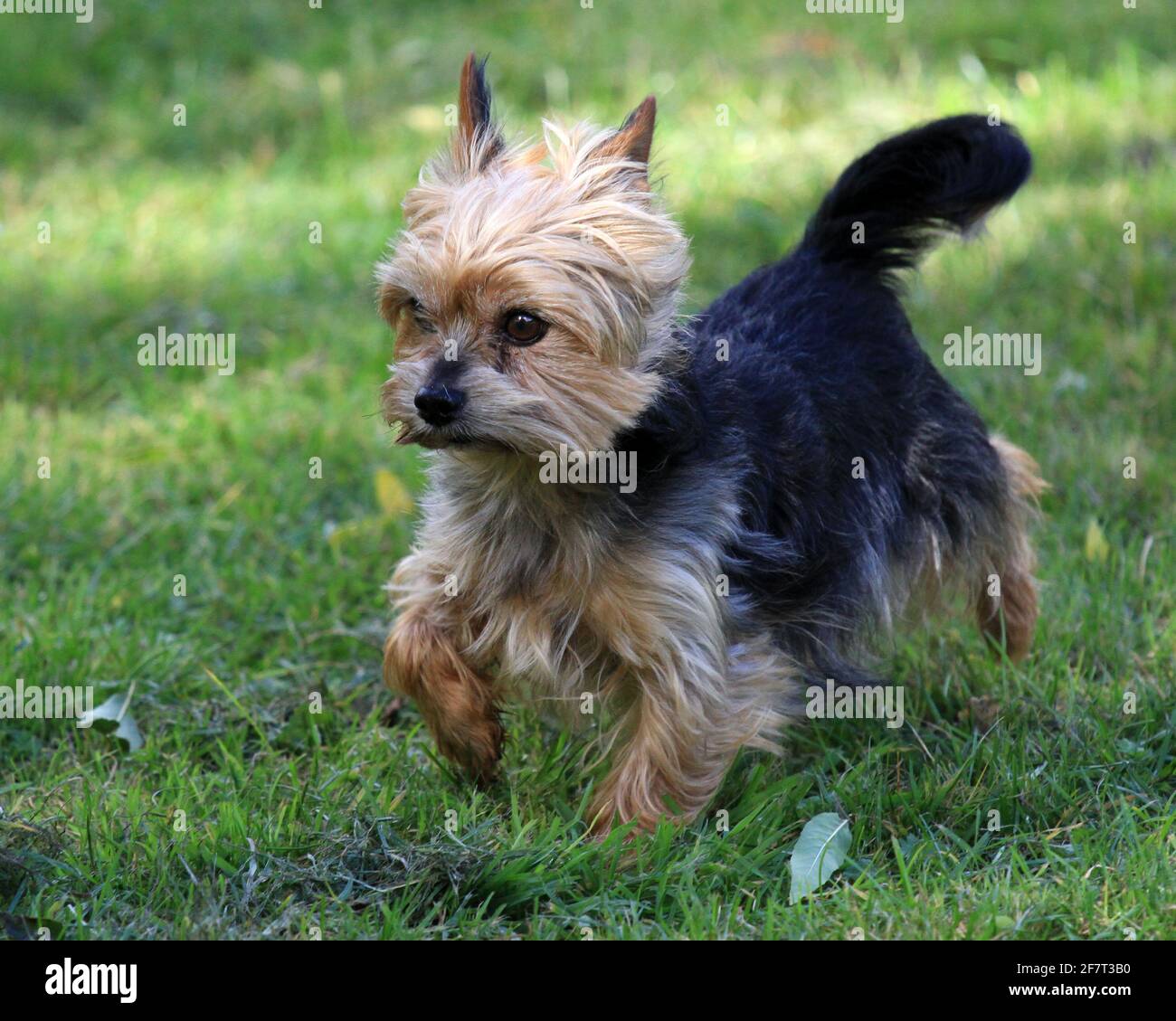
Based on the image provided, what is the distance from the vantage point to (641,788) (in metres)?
3.68

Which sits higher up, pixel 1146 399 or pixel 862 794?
pixel 1146 399

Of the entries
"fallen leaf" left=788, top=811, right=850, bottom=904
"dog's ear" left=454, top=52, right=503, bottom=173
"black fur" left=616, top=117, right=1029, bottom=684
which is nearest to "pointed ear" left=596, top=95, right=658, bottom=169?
"dog's ear" left=454, top=52, right=503, bottom=173

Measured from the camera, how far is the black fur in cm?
376

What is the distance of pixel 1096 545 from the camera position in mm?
4977

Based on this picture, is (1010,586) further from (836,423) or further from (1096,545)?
(836,423)

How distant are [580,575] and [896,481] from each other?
1.20 metres

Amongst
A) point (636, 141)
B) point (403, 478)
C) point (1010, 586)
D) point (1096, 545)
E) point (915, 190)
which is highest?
point (915, 190)

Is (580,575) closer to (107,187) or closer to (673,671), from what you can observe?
(673,671)

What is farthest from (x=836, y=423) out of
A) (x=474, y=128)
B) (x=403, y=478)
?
(x=403, y=478)

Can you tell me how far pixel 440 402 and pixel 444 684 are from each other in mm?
867

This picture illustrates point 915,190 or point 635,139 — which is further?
point 915,190

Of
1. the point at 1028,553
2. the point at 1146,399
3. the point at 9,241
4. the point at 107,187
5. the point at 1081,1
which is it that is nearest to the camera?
the point at 1028,553

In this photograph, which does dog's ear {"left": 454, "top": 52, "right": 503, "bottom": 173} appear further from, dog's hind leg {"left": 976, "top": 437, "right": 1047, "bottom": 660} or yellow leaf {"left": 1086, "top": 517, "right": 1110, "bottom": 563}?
yellow leaf {"left": 1086, "top": 517, "right": 1110, "bottom": 563}
